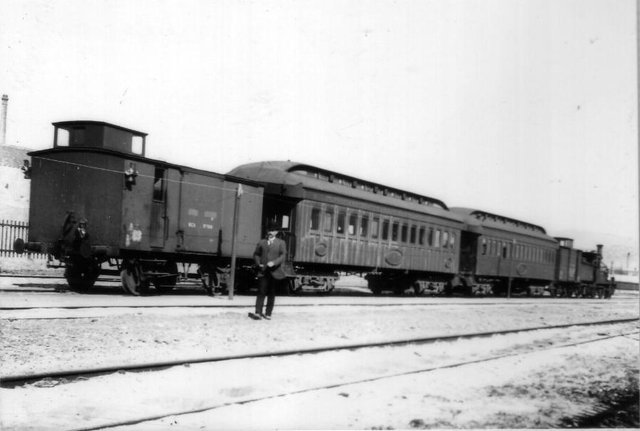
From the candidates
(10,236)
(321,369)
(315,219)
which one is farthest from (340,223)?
(10,236)

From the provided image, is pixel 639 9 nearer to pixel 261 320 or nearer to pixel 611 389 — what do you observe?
pixel 611 389

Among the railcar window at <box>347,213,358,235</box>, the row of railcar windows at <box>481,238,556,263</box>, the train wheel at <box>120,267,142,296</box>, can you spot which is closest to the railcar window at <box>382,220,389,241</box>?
the railcar window at <box>347,213,358,235</box>

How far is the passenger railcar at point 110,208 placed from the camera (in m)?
12.3

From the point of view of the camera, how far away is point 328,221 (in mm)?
17188

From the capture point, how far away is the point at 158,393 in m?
5.97

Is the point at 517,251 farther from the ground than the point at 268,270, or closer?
farther from the ground

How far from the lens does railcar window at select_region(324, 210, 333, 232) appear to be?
17078 mm

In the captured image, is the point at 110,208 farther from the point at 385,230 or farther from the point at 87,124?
the point at 385,230

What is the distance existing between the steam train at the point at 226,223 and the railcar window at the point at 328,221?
38mm

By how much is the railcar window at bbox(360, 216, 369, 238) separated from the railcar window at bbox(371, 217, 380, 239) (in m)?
0.31

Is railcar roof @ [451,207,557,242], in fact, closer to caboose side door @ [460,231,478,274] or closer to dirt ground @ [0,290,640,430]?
caboose side door @ [460,231,478,274]

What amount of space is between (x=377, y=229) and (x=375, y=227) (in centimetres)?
13

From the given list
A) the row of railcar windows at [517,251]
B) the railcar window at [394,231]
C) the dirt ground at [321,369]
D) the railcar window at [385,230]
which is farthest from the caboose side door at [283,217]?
the row of railcar windows at [517,251]

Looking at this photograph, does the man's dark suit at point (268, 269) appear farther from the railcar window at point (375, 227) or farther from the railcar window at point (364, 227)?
the railcar window at point (375, 227)
